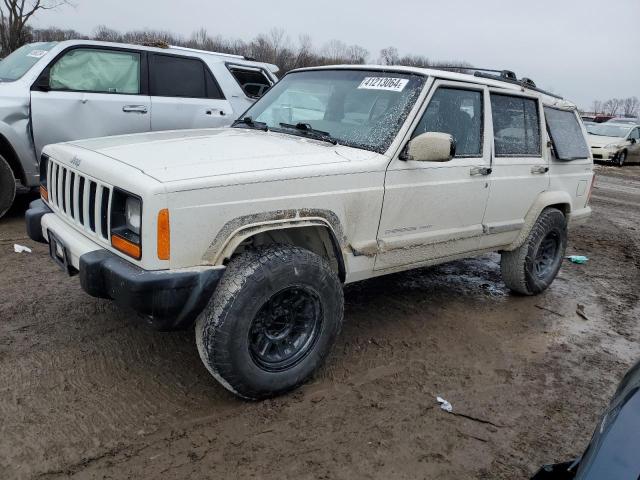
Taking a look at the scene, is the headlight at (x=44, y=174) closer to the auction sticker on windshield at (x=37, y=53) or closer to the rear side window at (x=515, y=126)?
the auction sticker on windshield at (x=37, y=53)

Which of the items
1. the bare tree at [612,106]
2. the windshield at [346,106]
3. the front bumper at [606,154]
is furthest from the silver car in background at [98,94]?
the bare tree at [612,106]

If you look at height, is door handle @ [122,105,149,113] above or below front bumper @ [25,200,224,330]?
above

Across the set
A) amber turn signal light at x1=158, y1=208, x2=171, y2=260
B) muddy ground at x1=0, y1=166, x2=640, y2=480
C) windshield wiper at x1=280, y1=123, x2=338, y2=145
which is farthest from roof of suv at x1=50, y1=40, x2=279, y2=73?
amber turn signal light at x1=158, y1=208, x2=171, y2=260

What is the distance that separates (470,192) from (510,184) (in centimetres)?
55

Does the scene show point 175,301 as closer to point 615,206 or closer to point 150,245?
point 150,245

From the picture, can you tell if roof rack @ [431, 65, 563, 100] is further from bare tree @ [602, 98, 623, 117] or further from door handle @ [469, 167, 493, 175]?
bare tree @ [602, 98, 623, 117]

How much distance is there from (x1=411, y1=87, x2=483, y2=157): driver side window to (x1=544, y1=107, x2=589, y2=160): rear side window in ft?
3.59

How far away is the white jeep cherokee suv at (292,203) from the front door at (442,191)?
12 millimetres

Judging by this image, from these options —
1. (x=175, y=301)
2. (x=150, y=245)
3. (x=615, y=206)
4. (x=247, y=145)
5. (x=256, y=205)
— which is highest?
(x=247, y=145)

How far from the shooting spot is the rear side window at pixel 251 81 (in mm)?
7289

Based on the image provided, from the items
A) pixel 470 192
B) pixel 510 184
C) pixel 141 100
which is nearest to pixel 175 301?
pixel 470 192

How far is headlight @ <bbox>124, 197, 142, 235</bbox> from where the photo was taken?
2533 mm

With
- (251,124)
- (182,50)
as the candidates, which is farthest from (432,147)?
(182,50)

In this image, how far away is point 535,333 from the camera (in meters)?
4.21
